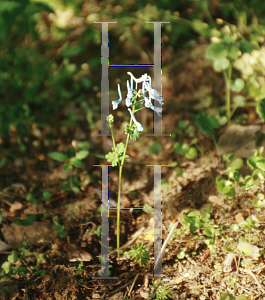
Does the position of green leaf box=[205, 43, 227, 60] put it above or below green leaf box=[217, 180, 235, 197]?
above

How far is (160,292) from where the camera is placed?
1.07m

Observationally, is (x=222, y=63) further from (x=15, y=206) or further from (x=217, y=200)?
(x=15, y=206)

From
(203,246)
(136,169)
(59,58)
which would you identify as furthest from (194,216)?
(59,58)

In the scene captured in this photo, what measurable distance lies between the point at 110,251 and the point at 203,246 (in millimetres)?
396

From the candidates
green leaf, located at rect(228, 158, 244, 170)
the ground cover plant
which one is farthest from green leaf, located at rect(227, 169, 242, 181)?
green leaf, located at rect(228, 158, 244, 170)

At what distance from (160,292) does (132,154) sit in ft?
2.65

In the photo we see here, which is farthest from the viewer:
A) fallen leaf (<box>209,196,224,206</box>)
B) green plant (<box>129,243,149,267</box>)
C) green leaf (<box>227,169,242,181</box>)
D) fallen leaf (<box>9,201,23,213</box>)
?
fallen leaf (<box>9,201,23,213</box>)

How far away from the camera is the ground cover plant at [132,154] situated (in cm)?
111

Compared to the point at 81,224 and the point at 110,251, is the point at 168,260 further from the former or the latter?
the point at 81,224

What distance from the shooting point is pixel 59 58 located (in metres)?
2.04

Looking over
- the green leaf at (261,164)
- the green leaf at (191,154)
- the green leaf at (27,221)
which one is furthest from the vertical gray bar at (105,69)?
the green leaf at (261,164)

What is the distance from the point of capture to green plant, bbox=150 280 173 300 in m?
1.05

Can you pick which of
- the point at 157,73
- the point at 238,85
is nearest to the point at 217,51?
the point at 238,85

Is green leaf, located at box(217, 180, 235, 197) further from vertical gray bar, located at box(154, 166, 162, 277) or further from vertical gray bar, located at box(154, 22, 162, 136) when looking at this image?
vertical gray bar, located at box(154, 22, 162, 136)
